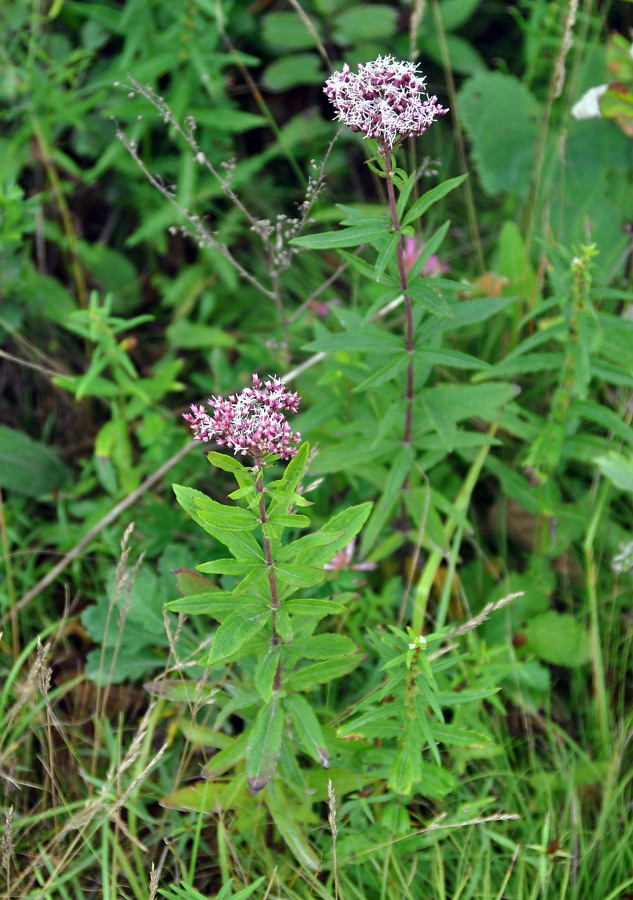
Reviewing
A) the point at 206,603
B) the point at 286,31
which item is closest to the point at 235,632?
the point at 206,603

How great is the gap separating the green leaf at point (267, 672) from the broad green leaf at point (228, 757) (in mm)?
257

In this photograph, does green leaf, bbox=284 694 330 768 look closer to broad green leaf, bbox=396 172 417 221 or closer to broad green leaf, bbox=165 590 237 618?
broad green leaf, bbox=165 590 237 618

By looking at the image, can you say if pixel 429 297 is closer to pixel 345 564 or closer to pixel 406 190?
pixel 406 190

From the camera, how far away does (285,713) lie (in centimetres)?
186

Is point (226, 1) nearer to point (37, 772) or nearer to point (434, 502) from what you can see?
point (434, 502)

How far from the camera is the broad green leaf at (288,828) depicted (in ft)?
5.93

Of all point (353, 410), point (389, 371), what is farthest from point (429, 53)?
point (389, 371)

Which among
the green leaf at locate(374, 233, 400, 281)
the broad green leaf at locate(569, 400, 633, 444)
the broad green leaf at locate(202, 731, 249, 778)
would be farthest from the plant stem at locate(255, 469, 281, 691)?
the broad green leaf at locate(569, 400, 633, 444)

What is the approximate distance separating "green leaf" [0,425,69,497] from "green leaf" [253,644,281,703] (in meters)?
1.58

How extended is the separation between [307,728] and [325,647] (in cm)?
21

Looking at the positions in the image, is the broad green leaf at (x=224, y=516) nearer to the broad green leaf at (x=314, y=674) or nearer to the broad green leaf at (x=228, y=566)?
the broad green leaf at (x=228, y=566)

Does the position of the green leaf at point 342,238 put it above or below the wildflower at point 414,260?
above

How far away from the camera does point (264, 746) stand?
1703 mm

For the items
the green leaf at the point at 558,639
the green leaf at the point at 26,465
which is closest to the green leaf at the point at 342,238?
the green leaf at the point at 558,639
